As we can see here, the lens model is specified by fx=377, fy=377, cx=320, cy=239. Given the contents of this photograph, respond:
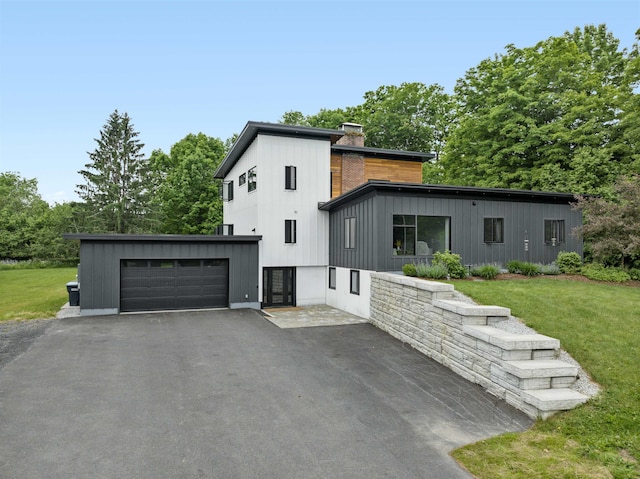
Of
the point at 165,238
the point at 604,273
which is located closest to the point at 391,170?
the point at 604,273

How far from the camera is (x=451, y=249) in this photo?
1493 centimetres

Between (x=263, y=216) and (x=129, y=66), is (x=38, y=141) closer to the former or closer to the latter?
(x=129, y=66)

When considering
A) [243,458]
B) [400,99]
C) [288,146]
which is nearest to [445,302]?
[243,458]

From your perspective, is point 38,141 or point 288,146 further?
point 38,141

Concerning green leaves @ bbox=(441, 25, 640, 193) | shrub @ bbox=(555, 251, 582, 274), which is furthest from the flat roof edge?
green leaves @ bbox=(441, 25, 640, 193)

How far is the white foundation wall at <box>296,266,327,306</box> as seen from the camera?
726 inches

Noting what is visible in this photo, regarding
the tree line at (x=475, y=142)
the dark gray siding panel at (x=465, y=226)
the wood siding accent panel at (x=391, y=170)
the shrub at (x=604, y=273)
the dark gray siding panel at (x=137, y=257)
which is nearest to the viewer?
the shrub at (x=604, y=273)

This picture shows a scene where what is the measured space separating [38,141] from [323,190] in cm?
3829

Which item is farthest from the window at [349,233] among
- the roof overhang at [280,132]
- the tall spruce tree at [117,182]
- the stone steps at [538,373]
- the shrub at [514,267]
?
the tall spruce tree at [117,182]

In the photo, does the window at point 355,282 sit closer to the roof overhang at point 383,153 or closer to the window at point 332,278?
the window at point 332,278

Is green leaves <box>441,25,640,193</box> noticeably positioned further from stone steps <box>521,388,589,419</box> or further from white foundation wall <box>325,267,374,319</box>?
stone steps <box>521,388,589,419</box>

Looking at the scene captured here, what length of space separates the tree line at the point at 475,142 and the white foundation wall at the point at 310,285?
1120 centimetres

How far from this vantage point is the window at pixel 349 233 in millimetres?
15857

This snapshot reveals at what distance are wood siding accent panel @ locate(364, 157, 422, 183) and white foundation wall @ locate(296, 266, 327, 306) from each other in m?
6.40
